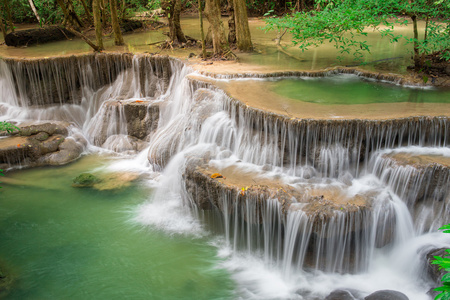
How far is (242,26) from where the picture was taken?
1201 cm

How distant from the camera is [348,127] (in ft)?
22.3

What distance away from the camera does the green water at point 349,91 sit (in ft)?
26.4

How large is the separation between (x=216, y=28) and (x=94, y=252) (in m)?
7.40

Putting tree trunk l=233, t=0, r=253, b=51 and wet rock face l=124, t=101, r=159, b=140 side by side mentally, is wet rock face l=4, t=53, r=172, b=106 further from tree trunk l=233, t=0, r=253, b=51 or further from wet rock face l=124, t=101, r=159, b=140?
tree trunk l=233, t=0, r=253, b=51

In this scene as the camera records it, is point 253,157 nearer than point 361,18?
Yes

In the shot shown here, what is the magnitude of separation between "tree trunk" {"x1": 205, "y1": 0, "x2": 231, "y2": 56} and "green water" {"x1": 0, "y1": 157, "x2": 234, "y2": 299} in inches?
193

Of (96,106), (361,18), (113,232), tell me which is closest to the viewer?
(113,232)

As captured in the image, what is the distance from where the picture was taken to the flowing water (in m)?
5.98

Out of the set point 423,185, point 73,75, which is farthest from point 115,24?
point 423,185

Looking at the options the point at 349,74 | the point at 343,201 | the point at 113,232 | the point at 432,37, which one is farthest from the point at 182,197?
the point at 432,37

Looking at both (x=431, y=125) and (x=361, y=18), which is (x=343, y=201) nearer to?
(x=431, y=125)

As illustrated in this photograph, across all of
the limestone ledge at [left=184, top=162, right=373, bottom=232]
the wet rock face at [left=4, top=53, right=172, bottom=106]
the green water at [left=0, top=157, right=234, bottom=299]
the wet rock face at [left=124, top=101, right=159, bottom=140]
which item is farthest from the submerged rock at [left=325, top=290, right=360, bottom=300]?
the wet rock face at [left=4, top=53, right=172, bottom=106]

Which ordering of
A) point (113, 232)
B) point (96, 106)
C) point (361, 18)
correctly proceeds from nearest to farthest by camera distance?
point (113, 232)
point (361, 18)
point (96, 106)

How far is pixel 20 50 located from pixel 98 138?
507cm
